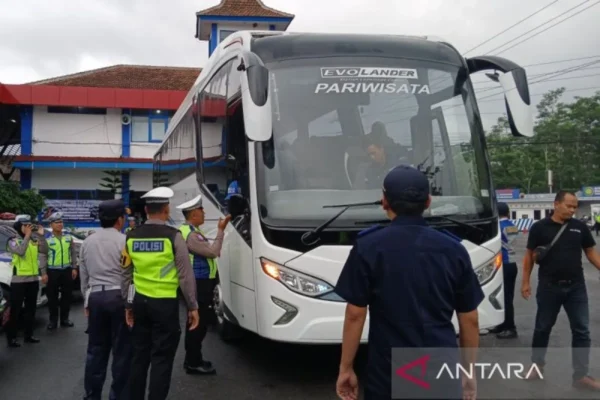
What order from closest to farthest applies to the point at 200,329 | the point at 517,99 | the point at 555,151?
the point at 517,99, the point at 200,329, the point at 555,151

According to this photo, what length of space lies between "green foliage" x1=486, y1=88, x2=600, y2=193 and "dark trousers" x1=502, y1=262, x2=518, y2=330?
162ft

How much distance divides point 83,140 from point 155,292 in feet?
81.1

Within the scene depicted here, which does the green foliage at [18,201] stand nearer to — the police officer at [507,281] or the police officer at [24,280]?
the police officer at [24,280]

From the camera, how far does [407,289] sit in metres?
2.73

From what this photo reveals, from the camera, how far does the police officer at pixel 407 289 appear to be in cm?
273

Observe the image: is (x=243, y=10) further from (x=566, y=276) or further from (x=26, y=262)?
(x=566, y=276)

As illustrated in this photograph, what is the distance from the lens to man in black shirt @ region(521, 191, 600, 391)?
18.2 ft

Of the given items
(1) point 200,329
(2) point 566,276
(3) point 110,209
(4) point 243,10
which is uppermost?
(4) point 243,10

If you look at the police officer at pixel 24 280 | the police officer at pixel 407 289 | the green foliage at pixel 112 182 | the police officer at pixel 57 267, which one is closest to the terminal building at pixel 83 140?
the green foliage at pixel 112 182

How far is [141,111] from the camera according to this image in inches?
1102

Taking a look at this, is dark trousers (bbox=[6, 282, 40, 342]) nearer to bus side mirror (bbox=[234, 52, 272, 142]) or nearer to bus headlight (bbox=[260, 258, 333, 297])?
bus headlight (bbox=[260, 258, 333, 297])

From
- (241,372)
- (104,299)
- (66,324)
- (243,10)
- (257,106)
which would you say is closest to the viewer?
(257,106)

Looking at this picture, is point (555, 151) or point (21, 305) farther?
point (555, 151)

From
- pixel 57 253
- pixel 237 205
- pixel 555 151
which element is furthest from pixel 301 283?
pixel 555 151
